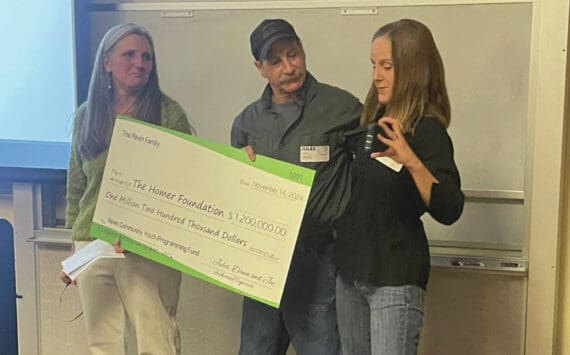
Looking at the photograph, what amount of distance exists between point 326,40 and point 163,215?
0.54m

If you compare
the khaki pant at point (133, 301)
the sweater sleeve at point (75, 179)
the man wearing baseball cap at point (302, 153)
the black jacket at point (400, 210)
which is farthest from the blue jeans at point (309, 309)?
the sweater sleeve at point (75, 179)

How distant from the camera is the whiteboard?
1460 millimetres

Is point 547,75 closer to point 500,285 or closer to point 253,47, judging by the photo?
point 500,285

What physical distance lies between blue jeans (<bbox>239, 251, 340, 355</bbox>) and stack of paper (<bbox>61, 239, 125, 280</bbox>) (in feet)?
1.28

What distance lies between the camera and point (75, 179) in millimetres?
1610

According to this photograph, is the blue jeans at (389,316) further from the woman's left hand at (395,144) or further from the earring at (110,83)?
the earring at (110,83)

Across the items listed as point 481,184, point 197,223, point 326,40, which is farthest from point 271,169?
point 481,184

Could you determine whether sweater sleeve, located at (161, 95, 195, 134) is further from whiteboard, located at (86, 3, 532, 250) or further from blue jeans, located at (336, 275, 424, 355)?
blue jeans, located at (336, 275, 424, 355)

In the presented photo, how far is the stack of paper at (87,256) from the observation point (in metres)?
1.58

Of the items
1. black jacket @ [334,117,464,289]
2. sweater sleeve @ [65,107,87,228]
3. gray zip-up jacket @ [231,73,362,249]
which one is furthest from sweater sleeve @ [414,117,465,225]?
sweater sleeve @ [65,107,87,228]

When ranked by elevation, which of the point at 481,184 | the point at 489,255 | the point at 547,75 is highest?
the point at 547,75

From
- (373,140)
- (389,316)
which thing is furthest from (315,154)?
(389,316)

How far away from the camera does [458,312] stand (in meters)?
1.56

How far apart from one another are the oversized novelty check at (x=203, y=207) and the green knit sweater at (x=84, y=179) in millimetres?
27
